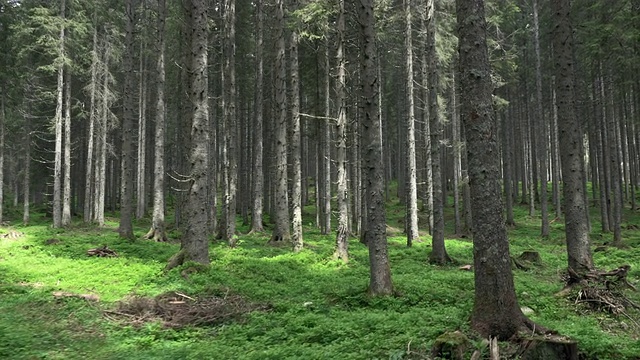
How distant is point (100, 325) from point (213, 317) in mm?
2005

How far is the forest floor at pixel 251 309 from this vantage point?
234 inches

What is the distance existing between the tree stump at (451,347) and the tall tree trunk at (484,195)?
1.92 feet

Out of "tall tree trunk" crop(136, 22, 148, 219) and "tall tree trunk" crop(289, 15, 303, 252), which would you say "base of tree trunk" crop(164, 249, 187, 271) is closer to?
"tall tree trunk" crop(289, 15, 303, 252)

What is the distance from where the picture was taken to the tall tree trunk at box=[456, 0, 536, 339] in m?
5.74

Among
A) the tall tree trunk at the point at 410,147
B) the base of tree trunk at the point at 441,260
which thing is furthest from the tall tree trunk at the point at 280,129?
the base of tree trunk at the point at 441,260

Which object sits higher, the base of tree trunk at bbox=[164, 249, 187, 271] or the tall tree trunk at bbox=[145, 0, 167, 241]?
the tall tree trunk at bbox=[145, 0, 167, 241]

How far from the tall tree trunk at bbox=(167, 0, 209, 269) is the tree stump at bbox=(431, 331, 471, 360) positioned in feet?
25.9

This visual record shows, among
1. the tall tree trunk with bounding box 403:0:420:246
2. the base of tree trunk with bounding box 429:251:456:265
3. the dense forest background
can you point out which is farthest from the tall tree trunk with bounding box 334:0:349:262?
A: the tall tree trunk with bounding box 403:0:420:246

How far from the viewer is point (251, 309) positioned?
8398 mm

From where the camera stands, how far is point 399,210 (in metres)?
35.4

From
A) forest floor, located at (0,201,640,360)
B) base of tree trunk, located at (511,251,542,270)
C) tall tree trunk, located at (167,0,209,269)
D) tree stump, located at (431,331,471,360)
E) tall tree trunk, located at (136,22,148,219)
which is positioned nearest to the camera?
tree stump, located at (431,331,471,360)

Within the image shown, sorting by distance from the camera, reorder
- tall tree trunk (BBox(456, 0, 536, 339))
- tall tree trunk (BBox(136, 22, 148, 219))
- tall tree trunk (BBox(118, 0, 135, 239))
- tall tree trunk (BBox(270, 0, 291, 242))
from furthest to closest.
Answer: tall tree trunk (BBox(136, 22, 148, 219)) < tall tree trunk (BBox(118, 0, 135, 239)) < tall tree trunk (BBox(270, 0, 291, 242)) < tall tree trunk (BBox(456, 0, 536, 339))

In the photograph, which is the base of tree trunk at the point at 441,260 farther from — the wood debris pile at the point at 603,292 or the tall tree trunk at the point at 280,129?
the tall tree trunk at the point at 280,129

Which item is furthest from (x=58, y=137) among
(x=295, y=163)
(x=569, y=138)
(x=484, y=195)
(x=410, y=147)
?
(x=569, y=138)
